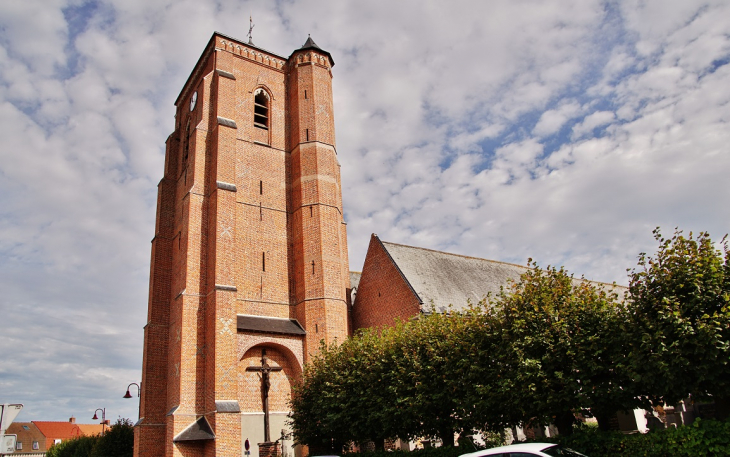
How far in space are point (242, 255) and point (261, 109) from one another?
913cm

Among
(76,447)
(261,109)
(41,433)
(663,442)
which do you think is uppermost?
(261,109)

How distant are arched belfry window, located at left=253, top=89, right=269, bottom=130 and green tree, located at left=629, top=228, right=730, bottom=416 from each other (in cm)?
2130

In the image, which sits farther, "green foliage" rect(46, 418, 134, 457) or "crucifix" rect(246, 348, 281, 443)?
"green foliage" rect(46, 418, 134, 457)

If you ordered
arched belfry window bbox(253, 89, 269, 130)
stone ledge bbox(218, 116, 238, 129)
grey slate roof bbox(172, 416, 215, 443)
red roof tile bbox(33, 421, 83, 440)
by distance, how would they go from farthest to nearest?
red roof tile bbox(33, 421, 83, 440), arched belfry window bbox(253, 89, 269, 130), stone ledge bbox(218, 116, 238, 129), grey slate roof bbox(172, 416, 215, 443)

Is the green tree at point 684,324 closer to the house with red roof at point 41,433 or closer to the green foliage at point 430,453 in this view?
the green foliage at point 430,453

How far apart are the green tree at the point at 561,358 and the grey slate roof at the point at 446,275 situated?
33.7ft

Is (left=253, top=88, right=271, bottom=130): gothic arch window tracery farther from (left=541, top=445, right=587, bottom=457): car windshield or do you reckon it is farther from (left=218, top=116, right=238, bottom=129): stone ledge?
(left=541, top=445, right=587, bottom=457): car windshield

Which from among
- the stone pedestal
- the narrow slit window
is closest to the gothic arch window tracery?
the narrow slit window

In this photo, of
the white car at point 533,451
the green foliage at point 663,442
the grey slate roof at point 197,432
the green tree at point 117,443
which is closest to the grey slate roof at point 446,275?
the grey slate roof at point 197,432

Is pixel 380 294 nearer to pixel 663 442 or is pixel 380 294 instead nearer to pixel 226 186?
pixel 226 186

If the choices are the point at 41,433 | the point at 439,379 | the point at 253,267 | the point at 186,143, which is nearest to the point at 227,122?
the point at 186,143

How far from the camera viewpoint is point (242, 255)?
2459cm

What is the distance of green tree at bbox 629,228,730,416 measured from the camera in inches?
421

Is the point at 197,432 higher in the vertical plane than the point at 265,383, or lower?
lower
